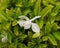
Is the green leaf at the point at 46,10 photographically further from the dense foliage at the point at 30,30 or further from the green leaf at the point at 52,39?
the green leaf at the point at 52,39

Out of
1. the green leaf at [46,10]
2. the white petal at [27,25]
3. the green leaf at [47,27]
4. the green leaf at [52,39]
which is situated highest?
the green leaf at [46,10]

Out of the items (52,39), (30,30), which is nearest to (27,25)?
(30,30)

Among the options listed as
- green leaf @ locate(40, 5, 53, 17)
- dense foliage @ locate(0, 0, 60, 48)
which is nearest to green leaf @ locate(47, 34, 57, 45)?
dense foliage @ locate(0, 0, 60, 48)

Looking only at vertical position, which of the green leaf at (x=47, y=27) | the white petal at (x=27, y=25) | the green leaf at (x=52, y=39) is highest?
the white petal at (x=27, y=25)

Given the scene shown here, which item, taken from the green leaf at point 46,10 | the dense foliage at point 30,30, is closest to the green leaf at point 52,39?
the dense foliage at point 30,30

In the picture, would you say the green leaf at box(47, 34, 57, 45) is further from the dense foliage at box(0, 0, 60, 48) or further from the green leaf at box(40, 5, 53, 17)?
the green leaf at box(40, 5, 53, 17)

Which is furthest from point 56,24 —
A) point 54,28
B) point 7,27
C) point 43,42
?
point 7,27

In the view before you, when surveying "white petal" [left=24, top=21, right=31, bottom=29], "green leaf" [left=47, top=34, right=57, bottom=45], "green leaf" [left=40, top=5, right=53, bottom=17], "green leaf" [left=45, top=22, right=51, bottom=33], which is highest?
"green leaf" [left=40, top=5, right=53, bottom=17]

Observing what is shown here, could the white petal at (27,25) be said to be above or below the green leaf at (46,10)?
below

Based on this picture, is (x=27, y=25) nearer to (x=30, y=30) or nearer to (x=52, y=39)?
(x=30, y=30)
